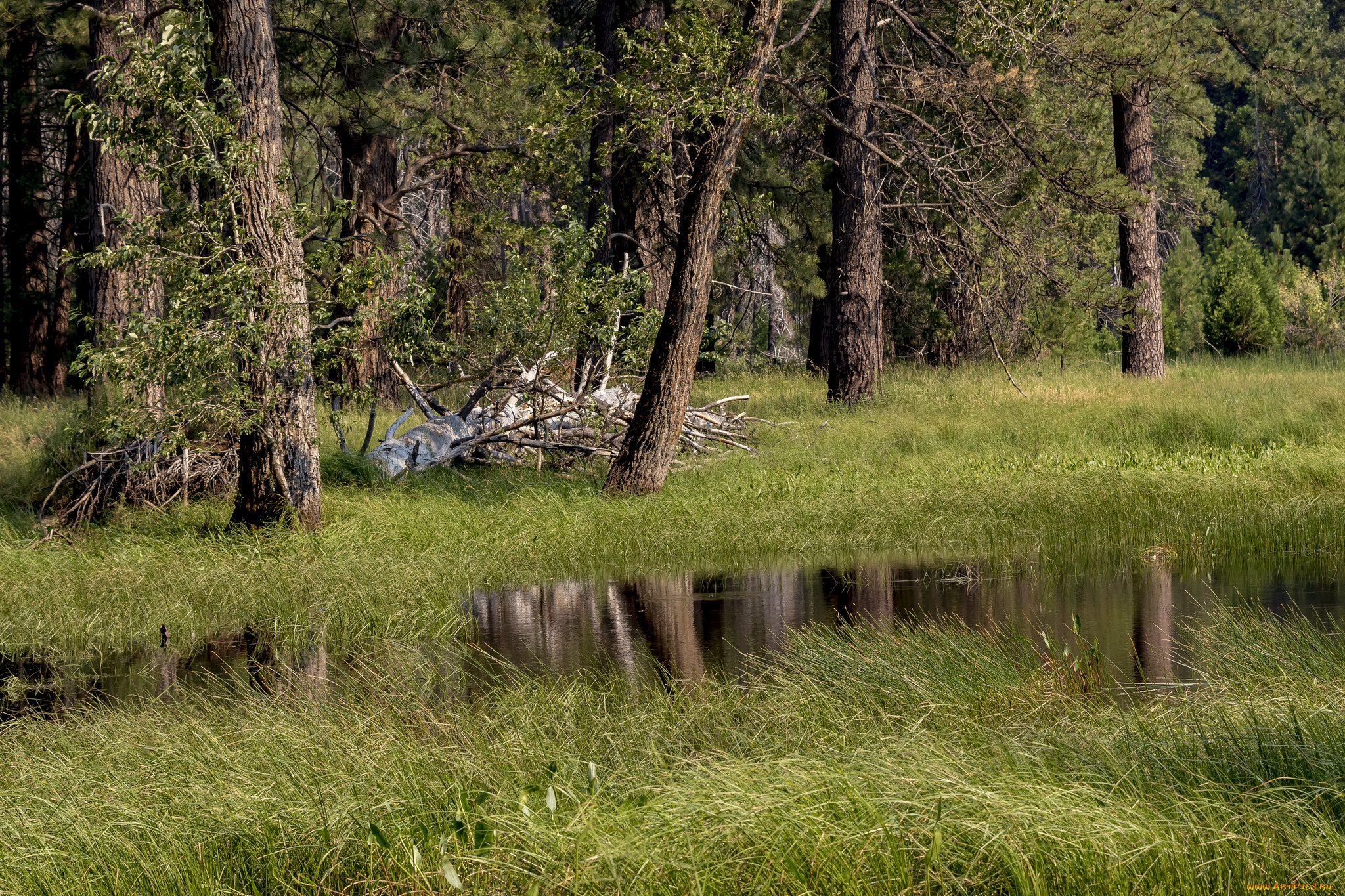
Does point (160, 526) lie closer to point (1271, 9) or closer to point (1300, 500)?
point (1300, 500)

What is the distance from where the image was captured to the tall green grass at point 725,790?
3932 millimetres

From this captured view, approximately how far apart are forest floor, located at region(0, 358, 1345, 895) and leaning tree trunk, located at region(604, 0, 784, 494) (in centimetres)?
130

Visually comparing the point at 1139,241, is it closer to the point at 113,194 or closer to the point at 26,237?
the point at 113,194

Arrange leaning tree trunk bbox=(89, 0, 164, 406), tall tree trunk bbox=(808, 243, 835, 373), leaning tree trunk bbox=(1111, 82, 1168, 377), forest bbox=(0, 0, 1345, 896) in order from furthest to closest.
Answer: tall tree trunk bbox=(808, 243, 835, 373) → leaning tree trunk bbox=(1111, 82, 1168, 377) → leaning tree trunk bbox=(89, 0, 164, 406) → forest bbox=(0, 0, 1345, 896)

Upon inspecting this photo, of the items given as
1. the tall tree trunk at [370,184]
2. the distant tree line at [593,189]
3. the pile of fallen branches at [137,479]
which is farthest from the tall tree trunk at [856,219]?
the pile of fallen branches at [137,479]

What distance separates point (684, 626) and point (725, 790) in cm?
432

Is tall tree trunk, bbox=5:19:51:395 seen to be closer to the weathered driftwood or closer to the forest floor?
the weathered driftwood

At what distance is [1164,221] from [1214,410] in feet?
94.9

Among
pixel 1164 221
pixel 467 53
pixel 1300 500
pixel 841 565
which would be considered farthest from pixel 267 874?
pixel 1164 221

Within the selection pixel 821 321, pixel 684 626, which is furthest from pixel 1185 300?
pixel 684 626

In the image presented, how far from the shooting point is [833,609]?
29.3 feet

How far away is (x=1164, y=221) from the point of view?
4125cm

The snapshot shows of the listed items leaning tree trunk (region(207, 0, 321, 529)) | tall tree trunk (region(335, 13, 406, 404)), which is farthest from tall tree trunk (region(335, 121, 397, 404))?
leaning tree trunk (region(207, 0, 321, 529))

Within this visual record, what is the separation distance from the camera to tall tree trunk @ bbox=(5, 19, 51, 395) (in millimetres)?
22141
